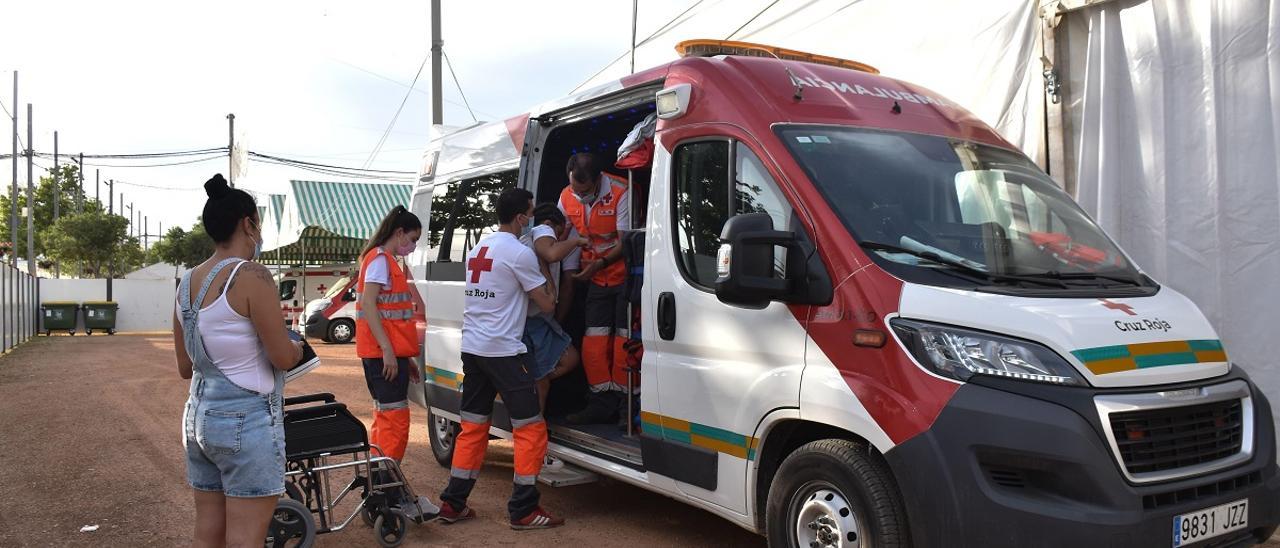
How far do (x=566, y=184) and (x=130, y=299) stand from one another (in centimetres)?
3163

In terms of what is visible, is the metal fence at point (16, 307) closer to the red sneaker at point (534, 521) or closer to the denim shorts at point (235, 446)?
the red sneaker at point (534, 521)

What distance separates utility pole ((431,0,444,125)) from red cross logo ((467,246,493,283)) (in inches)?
510

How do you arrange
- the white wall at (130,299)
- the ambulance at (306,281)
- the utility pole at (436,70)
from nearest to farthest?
the utility pole at (436,70) → the ambulance at (306,281) → the white wall at (130,299)

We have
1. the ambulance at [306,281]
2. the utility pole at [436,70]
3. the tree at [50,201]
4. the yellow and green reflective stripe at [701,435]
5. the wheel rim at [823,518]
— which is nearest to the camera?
the wheel rim at [823,518]

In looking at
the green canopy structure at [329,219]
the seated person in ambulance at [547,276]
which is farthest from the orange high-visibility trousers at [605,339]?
the green canopy structure at [329,219]

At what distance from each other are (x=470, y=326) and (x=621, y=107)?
1.56 m

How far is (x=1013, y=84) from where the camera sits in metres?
7.14

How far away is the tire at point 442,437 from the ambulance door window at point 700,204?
3344 millimetres

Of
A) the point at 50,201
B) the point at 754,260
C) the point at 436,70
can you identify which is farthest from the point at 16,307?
A: the point at 50,201

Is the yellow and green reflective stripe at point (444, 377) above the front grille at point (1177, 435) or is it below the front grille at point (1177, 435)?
below

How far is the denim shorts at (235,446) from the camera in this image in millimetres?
3473

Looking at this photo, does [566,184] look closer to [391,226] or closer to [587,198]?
[587,198]

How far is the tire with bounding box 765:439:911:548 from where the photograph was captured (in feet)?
12.1

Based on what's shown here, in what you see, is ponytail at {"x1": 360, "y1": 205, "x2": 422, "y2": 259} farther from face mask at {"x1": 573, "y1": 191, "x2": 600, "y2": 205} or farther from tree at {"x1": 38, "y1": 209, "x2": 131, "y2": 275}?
tree at {"x1": 38, "y1": 209, "x2": 131, "y2": 275}
